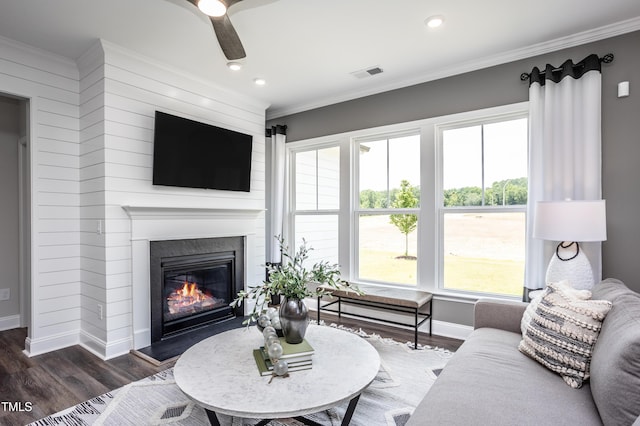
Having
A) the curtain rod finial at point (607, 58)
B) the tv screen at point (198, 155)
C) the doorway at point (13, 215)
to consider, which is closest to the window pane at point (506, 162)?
the curtain rod finial at point (607, 58)

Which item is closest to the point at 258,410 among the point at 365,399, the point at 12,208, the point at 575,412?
the point at 365,399

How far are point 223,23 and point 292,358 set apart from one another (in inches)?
75.0

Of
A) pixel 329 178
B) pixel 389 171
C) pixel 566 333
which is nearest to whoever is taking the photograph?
pixel 566 333

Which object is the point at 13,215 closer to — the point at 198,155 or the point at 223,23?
the point at 198,155

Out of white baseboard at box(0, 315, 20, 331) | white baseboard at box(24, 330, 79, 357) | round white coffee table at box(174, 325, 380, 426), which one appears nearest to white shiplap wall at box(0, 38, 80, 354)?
white baseboard at box(24, 330, 79, 357)

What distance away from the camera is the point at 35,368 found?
2732 millimetres

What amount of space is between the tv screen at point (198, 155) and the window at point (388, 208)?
1.44m

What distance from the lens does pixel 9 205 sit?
3662 mm

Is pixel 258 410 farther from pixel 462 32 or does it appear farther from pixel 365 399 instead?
pixel 462 32

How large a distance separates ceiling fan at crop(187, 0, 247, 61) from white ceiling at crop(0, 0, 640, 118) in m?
0.38

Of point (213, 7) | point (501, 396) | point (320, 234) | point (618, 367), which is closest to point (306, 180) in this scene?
point (320, 234)

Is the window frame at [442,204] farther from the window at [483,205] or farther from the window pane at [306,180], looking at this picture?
the window pane at [306,180]

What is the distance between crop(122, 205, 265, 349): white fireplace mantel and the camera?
3135mm

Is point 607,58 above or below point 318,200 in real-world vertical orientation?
above
